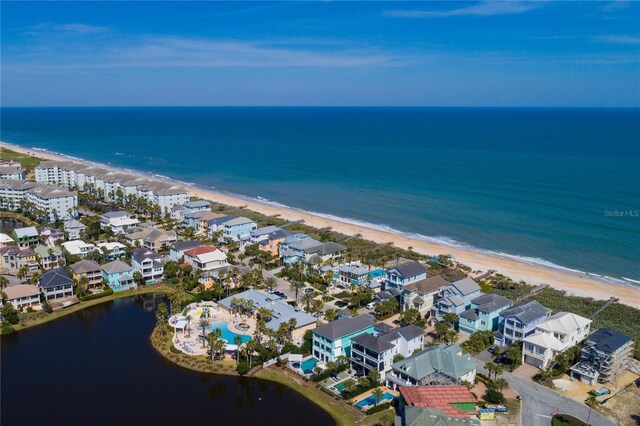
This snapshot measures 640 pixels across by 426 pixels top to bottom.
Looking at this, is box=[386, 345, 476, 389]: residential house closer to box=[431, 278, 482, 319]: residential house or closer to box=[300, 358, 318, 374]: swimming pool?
box=[300, 358, 318, 374]: swimming pool

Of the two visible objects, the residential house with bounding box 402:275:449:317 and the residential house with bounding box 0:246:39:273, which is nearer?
the residential house with bounding box 402:275:449:317

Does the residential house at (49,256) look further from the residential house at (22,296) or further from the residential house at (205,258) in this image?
the residential house at (205,258)

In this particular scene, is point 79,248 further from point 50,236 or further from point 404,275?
point 404,275

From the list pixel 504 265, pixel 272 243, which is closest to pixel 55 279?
pixel 272 243

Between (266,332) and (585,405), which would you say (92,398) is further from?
(585,405)

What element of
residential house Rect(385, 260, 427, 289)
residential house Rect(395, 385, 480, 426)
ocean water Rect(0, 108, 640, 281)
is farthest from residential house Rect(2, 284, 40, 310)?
ocean water Rect(0, 108, 640, 281)

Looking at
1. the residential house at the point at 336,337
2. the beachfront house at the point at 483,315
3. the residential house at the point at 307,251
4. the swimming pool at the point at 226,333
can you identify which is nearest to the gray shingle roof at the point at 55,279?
the swimming pool at the point at 226,333

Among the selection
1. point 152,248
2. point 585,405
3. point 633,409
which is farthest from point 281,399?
point 152,248
